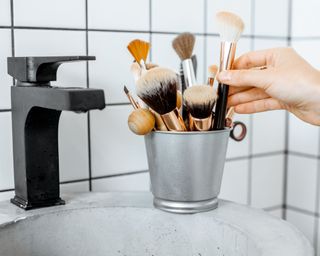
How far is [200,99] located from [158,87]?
0.05 meters

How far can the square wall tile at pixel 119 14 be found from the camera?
750mm

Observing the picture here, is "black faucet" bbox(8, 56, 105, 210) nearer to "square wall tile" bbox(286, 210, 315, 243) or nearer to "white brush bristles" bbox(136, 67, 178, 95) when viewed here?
"white brush bristles" bbox(136, 67, 178, 95)

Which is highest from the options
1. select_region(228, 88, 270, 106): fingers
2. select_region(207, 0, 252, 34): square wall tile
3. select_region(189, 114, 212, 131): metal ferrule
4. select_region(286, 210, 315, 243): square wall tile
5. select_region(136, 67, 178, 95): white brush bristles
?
select_region(207, 0, 252, 34): square wall tile

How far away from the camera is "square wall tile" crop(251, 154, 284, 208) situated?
101 cm

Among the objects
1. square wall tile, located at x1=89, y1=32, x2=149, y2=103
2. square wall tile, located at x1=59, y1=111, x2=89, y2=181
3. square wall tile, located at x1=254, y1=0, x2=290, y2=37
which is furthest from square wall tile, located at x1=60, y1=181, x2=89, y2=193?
square wall tile, located at x1=254, y1=0, x2=290, y2=37

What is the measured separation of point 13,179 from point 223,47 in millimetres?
362

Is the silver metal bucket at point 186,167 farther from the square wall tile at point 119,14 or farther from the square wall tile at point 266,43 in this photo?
the square wall tile at point 266,43

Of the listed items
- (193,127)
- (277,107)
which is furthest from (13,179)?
(277,107)

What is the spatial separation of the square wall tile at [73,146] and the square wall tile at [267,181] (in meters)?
0.40

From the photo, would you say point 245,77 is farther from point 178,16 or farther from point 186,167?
point 178,16

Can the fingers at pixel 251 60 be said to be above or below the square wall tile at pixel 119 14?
below

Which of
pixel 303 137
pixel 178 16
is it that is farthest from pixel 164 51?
pixel 303 137

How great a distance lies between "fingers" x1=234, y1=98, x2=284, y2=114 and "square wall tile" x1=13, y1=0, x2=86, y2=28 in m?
0.29

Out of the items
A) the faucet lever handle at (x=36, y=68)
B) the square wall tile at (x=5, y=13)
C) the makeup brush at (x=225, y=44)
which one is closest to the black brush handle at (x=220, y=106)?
the makeup brush at (x=225, y=44)
